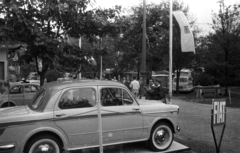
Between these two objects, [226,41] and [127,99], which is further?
[226,41]

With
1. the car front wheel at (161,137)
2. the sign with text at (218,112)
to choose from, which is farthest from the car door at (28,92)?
the sign with text at (218,112)

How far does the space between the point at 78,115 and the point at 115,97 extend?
0.98 meters

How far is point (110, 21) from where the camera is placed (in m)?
8.02

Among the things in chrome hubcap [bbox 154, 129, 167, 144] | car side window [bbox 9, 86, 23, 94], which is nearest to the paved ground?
chrome hubcap [bbox 154, 129, 167, 144]

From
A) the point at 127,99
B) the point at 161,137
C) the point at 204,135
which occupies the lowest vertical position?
the point at 204,135

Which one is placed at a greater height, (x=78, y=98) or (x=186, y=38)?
(x=186, y=38)

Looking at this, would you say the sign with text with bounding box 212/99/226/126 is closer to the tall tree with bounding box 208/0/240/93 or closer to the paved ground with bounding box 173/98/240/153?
the paved ground with bounding box 173/98/240/153

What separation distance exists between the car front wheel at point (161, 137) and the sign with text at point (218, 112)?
106cm

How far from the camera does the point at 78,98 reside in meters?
4.89

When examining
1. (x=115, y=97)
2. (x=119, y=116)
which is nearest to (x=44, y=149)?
(x=119, y=116)

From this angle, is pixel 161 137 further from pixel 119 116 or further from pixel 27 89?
pixel 27 89

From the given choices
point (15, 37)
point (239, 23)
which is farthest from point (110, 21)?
point (239, 23)

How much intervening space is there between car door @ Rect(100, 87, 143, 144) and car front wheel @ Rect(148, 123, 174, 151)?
→ 413 mm

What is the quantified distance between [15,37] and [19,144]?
355 cm
